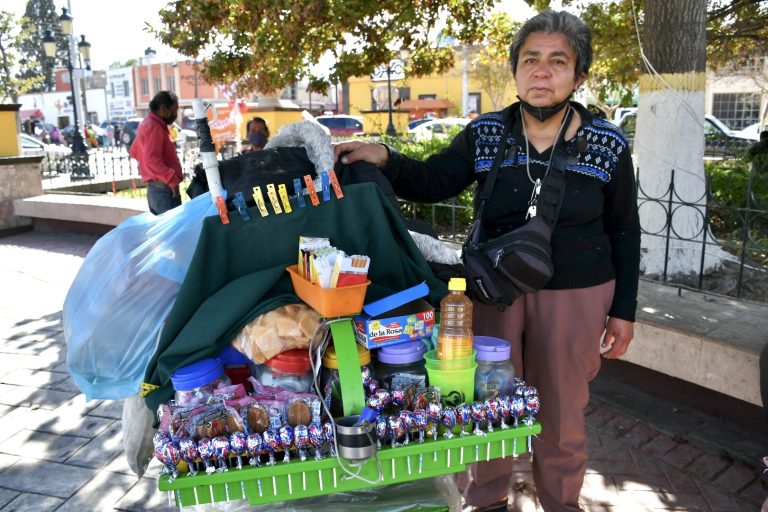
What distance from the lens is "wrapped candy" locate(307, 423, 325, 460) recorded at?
1.40m

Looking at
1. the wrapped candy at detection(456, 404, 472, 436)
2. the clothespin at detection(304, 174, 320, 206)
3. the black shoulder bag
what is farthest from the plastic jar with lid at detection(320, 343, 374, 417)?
the black shoulder bag

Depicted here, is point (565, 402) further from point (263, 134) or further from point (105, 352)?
point (263, 134)

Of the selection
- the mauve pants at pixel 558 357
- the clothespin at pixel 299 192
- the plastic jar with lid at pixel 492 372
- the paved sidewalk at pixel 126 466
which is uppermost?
the clothespin at pixel 299 192

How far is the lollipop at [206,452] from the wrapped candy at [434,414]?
50 cm

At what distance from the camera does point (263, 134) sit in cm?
830

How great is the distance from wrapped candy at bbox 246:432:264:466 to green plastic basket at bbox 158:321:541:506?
2cm

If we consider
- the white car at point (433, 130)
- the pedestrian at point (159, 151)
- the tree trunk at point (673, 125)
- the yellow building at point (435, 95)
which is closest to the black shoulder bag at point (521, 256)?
the tree trunk at point (673, 125)

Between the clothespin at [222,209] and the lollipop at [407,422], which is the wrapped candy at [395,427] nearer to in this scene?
the lollipop at [407,422]

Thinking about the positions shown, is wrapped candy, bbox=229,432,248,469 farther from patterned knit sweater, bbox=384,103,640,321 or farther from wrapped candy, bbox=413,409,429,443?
patterned knit sweater, bbox=384,103,640,321

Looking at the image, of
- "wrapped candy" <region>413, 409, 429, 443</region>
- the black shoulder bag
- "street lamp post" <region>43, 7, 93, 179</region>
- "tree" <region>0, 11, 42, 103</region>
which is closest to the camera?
"wrapped candy" <region>413, 409, 429, 443</region>

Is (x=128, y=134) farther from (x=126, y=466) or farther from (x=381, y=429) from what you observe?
(x=381, y=429)

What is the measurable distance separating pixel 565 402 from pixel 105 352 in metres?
1.58

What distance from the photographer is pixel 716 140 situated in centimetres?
1490

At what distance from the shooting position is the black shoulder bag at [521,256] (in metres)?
1.99
